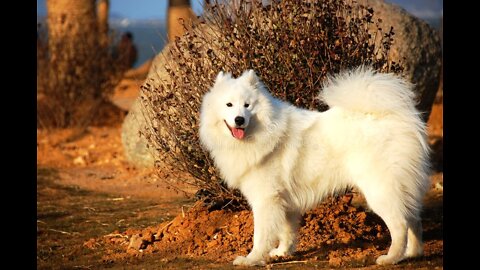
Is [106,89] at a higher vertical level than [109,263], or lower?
higher

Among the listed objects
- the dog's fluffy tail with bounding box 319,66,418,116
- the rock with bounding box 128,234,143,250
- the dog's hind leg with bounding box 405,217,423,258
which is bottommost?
→ the rock with bounding box 128,234,143,250

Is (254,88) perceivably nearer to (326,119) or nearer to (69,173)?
(326,119)

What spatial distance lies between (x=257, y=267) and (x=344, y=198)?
186cm

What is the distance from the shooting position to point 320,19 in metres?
6.99

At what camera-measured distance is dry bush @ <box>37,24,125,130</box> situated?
15.1m

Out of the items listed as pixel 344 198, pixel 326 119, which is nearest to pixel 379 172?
pixel 326 119

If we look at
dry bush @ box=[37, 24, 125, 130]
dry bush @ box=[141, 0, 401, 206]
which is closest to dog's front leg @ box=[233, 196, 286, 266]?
dry bush @ box=[141, 0, 401, 206]

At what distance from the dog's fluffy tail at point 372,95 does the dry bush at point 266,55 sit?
2.41ft

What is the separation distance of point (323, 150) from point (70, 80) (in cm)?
1012

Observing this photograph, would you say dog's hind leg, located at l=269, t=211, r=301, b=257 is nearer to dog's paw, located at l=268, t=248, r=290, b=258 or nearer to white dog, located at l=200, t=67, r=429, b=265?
dog's paw, located at l=268, t=248, r=290, b=258

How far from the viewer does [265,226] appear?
6.04 metres

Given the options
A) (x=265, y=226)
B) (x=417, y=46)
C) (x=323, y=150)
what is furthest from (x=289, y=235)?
(x=417, y=46)
